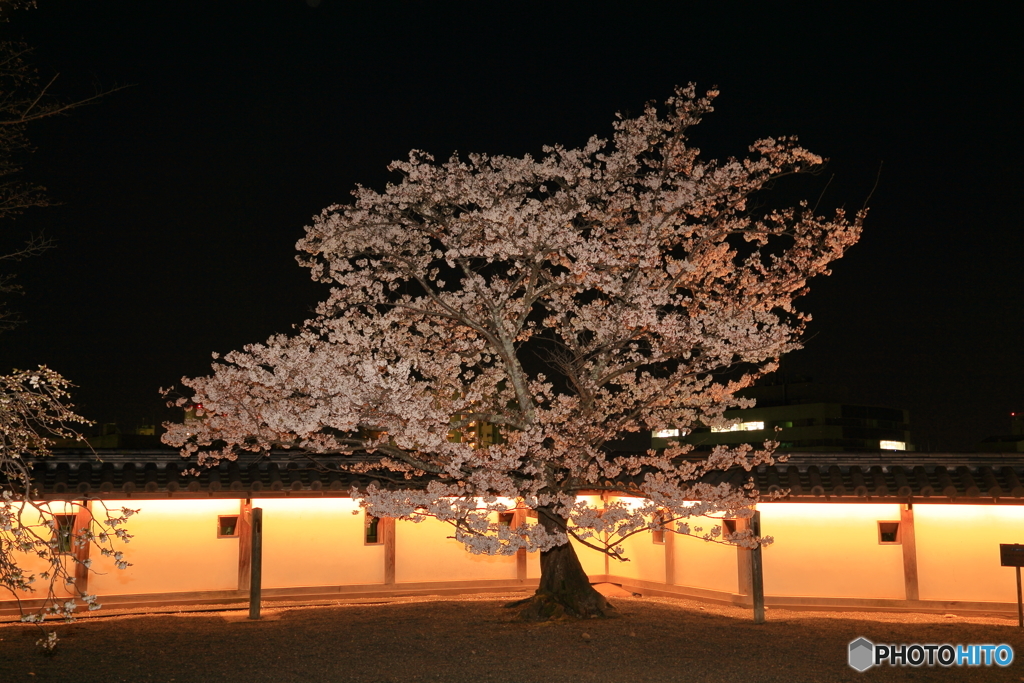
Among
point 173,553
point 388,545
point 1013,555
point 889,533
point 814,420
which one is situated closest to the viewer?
point 1013,555

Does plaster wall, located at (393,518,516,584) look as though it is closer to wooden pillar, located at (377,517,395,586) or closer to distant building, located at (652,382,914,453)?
wooden pillar, located at (377,517,395,586)

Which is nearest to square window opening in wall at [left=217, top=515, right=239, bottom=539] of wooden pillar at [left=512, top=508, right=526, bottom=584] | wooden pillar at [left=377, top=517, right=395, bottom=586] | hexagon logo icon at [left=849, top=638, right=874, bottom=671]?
wooden pillar at [left=377, top=517, right=395, bottom=586]

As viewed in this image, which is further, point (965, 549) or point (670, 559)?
point (670, 559)

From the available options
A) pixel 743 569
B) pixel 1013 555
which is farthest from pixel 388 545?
pixel 1013 555

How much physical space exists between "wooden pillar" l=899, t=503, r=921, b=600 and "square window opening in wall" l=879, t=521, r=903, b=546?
13cm

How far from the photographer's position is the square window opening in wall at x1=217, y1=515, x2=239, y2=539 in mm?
16266

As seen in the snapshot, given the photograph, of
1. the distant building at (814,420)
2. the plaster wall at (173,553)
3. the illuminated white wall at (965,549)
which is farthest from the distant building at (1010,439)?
the plaster wall at (173,553)

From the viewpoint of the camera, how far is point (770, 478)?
15.0 metres

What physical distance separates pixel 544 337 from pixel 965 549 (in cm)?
858

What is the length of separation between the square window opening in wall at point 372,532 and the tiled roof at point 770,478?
1542 millimetres

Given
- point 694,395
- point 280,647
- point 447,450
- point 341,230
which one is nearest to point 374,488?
point 447,450

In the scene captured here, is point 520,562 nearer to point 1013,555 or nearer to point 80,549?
point 80,549

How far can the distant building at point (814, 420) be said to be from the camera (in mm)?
81812

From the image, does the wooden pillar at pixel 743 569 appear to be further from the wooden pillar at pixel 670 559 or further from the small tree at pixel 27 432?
the small tree at pixel 27 432
